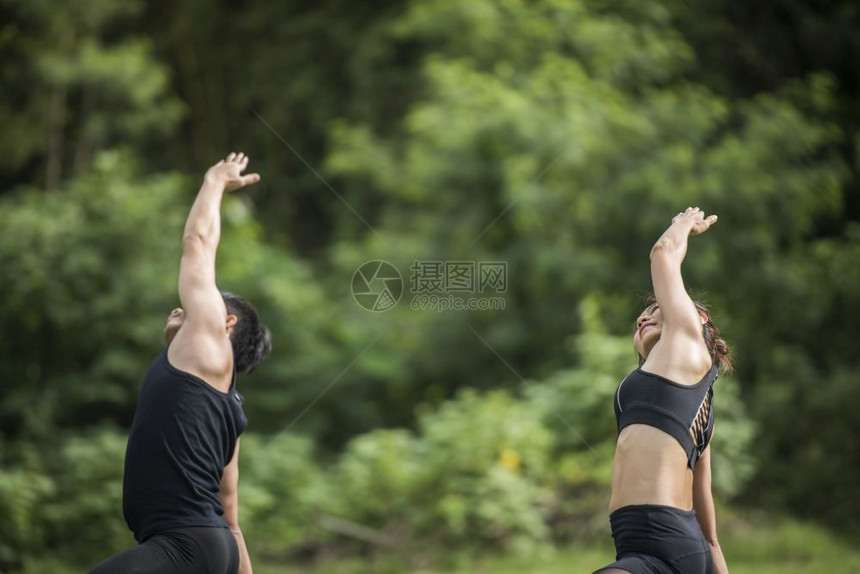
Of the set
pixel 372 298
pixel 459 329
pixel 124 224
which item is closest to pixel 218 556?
pixel 124 224

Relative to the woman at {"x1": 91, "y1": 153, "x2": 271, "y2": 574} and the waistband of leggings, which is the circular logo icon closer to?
the woman at {"x1": 91, "y1": 153, "x2": 271, "y2": 574}

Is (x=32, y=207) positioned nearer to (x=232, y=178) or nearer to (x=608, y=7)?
(x=232, y=178)

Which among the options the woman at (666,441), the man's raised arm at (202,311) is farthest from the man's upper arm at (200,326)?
the woman at (666,441)

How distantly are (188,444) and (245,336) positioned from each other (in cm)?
40

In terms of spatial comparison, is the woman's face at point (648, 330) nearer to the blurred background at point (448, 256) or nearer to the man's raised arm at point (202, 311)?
the man's raised arm at point (202, 311)

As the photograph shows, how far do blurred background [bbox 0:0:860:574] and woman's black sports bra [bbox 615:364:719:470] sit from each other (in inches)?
138

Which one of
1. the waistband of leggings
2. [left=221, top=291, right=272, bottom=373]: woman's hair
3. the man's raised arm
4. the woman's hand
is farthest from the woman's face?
the man's raised arm

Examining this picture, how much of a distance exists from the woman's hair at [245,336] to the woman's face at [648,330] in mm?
1152

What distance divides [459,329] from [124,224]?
2.95m

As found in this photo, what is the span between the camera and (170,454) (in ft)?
8.79

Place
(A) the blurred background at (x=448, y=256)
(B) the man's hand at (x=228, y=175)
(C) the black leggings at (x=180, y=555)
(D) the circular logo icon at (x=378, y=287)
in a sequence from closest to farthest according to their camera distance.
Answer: (C) the black leggings at (x=180, y=555) → (B) the man's hand at (x=228, y=175) → (A) the blurred background at (x=448, y=256) → (D) the circular logo icon at (x=378, y=287)

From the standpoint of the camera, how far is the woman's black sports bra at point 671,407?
270cm

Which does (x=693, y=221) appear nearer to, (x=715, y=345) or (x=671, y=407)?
(x=715, y=345)

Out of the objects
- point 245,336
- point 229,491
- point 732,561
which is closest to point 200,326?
point 245,336
